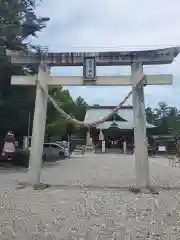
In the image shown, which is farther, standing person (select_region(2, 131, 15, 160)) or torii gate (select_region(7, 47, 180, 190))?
standing person (select_region(2, 131, 15, 160))

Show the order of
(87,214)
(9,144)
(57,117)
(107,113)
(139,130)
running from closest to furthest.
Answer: (87,214)
(139,130)
(9,144)
(57,117)
(107,113)

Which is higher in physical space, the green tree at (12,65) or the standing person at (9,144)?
the green tree at (12,65)

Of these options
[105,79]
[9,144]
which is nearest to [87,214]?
[105,79]

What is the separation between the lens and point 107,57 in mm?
12672

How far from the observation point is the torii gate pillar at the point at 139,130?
12031 mm

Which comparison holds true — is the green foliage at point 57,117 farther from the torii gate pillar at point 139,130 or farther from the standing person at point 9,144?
the torii gate pillar at point 139,130

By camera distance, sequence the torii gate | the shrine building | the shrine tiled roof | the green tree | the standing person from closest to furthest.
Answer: the torii gate < the standing person < the green tree < the shrine building < the shrine tiled roof

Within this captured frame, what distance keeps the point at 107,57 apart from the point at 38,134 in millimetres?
3393

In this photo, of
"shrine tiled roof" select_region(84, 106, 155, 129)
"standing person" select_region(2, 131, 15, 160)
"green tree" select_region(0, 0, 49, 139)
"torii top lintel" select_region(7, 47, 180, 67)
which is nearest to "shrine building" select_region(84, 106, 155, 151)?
"shrine tiled roof" select_region(84, 106, 155, 129)

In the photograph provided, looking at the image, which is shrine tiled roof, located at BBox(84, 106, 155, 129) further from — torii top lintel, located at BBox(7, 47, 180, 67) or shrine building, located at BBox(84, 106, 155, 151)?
torii top lintel, located at BBox(7, 47, 180, 67)

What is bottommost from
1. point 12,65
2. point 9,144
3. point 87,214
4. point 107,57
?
point 87,214

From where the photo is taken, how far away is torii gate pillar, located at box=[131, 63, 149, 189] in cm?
1203

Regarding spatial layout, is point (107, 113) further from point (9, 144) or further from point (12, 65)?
point (9, 144)

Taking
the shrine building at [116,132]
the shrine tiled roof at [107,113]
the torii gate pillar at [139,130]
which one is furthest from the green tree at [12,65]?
the shrine tiled roof at [107,113]
